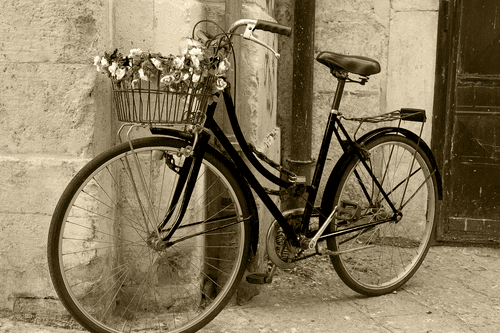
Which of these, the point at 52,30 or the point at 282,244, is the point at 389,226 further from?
the point at 52,30

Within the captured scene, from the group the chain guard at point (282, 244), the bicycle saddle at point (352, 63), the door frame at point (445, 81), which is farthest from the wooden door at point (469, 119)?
the chain guard at point (282, 244)

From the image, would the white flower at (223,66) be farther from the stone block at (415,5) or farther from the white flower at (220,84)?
the stone block at (415,5)

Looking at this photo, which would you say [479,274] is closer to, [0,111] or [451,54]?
[451,54]

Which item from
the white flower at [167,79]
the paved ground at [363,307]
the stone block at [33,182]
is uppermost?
the white flower at [167,79]

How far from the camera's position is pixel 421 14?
4672mm

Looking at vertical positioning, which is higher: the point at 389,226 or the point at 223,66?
the point at 223,66

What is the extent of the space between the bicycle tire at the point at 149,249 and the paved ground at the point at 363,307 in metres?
0.22

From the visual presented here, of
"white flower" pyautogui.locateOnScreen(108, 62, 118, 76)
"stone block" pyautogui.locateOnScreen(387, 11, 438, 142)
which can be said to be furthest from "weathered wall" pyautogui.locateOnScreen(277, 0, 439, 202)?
"white flower" pyautogui.locateOnScreen(108, 62, 118, 76)

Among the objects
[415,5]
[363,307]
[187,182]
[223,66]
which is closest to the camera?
[223,66]

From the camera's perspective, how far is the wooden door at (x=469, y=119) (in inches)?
186

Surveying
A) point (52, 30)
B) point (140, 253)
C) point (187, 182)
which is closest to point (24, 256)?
point (140, 253)

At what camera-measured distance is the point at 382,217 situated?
12.7 ft

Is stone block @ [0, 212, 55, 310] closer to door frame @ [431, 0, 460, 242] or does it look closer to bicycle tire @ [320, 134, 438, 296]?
bicycle tire @ [320, 134, 438, 296]

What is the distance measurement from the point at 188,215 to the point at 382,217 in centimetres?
114
